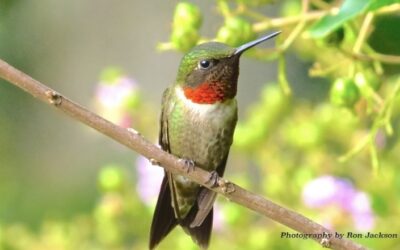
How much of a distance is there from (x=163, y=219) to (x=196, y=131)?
4.1 inches

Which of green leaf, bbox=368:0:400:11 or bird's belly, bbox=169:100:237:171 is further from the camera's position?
bird's belly, bbox=169:100:237:171

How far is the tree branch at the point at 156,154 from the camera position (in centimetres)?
66

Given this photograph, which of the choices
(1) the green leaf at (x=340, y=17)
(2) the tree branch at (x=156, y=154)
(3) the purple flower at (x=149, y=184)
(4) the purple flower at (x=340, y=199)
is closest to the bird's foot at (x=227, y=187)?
(2) the tree branch at (x=156, y=154)

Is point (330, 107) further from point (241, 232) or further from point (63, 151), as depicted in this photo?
point (63, 151)

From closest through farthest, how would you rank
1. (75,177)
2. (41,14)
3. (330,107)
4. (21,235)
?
(330,107) → (21,235) → (75,177) → (41,14)

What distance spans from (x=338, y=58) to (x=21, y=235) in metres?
0.51

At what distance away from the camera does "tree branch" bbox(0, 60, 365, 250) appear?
0.66 m

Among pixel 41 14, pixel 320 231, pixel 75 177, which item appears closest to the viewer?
pixel 320 231

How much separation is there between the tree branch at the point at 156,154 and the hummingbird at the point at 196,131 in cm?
18

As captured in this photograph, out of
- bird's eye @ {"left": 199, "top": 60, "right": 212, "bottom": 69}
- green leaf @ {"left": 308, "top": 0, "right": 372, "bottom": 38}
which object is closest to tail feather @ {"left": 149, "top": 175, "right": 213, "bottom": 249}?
bird's eye @ {"left": 199, "top": 60, "right": 212, "bottom": 69}

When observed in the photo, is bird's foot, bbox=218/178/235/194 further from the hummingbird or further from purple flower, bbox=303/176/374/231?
purple flower, bbox=303/176/374/231

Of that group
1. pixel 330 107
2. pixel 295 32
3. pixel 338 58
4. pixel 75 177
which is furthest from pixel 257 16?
pixel 75 177

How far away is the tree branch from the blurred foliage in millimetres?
158

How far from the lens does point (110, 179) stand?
3.85 ft
